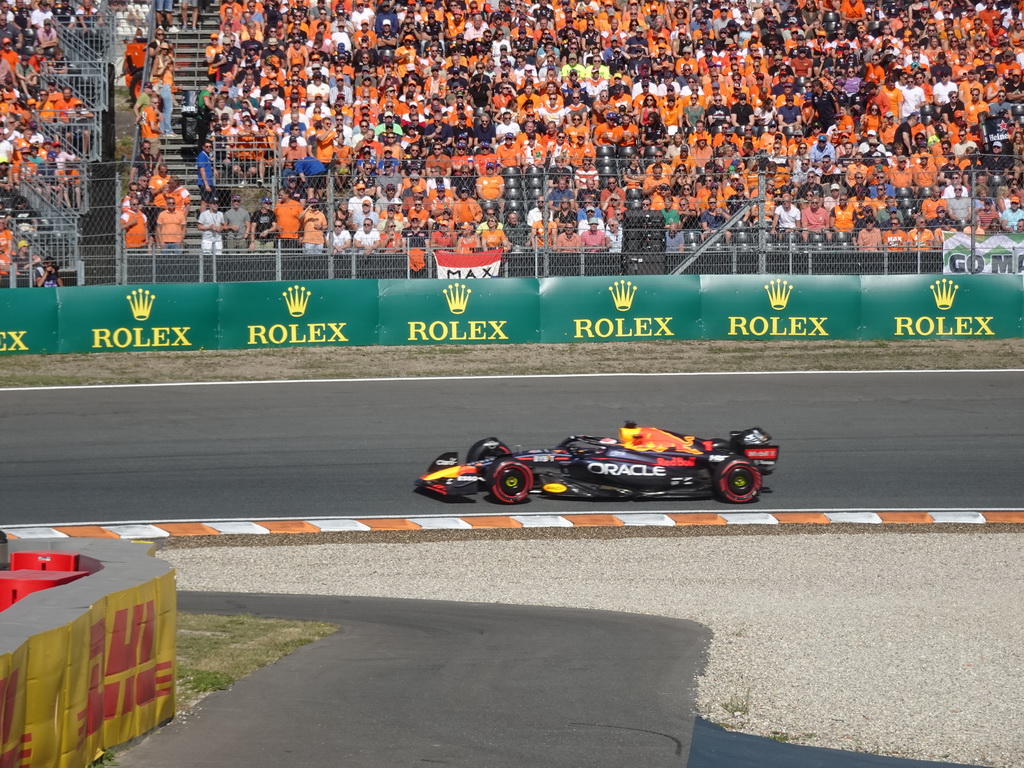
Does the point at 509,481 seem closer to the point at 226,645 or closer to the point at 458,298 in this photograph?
the point at 226,645

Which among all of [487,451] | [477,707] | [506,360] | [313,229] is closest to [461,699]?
[477,707]

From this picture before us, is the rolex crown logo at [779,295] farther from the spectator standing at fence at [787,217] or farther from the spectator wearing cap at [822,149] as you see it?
the spectator wearing cap at [822,149]

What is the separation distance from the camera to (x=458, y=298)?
20.2 m

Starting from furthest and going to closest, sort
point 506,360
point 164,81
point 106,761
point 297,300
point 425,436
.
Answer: point 164,81 → point 297,300 → point 506,360 → point 425,436 → point 106,761

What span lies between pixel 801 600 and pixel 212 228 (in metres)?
13.0

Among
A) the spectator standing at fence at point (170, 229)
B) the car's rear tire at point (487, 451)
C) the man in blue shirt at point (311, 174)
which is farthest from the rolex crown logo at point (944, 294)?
the spectator standing at fence at point (170, 229)

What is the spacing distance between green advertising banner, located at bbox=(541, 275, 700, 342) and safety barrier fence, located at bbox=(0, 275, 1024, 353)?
0.6 inches

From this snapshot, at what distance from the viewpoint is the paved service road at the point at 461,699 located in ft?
18.8

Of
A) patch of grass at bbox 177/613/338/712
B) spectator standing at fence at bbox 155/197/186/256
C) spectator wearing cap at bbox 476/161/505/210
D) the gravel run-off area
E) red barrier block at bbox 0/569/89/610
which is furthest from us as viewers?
spectator wearing cap at bbox 476/161/505/210

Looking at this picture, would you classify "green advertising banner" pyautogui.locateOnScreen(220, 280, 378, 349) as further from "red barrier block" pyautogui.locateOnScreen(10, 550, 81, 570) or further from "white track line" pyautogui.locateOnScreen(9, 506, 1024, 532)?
"red barrier block" pyautogui.locateOnScreen(10, 550, 81, 570)

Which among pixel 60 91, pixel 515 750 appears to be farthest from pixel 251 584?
pixel 60 91

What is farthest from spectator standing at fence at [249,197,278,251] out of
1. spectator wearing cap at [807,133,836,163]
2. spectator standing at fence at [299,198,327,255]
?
spectator wearing cap at [807,133,836,163]

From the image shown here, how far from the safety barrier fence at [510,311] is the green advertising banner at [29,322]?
1 cm

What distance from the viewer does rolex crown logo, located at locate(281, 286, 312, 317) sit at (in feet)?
65.2
